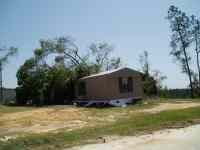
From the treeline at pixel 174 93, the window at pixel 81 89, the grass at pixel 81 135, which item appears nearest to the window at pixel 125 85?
the window at pixel 81 89

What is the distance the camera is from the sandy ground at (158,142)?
7.38 meters

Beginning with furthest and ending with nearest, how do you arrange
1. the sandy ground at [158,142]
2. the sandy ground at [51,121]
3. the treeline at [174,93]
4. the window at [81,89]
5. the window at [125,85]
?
1. the treeline at [174,93]
2. the window at [81,89]
3. the window at [125,85]
4. the sandy ground at [51,121]
5. the sandy ground at [158,142]

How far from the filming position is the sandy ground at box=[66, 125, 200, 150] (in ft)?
24.2

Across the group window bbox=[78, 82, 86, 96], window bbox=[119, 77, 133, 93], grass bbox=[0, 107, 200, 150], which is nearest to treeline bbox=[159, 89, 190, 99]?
window bbox=[78, 82, 86, 96]

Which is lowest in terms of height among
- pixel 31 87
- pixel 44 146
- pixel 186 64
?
pixel 44 146

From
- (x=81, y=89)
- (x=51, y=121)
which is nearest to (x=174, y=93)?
(x=81, y=89)

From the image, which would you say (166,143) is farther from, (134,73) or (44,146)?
(134,73)

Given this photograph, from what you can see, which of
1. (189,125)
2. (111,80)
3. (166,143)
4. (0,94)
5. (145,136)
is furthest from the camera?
(0,94)

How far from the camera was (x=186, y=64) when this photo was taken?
3562 centimetres

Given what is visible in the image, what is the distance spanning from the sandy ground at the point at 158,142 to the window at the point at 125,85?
15.4 meters

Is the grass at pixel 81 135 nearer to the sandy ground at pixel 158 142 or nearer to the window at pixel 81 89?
the sandy ground at pixel 158 142

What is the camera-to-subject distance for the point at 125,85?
25.2 m

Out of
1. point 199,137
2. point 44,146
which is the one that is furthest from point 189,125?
point 44,146

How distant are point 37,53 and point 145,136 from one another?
95.7 feet
